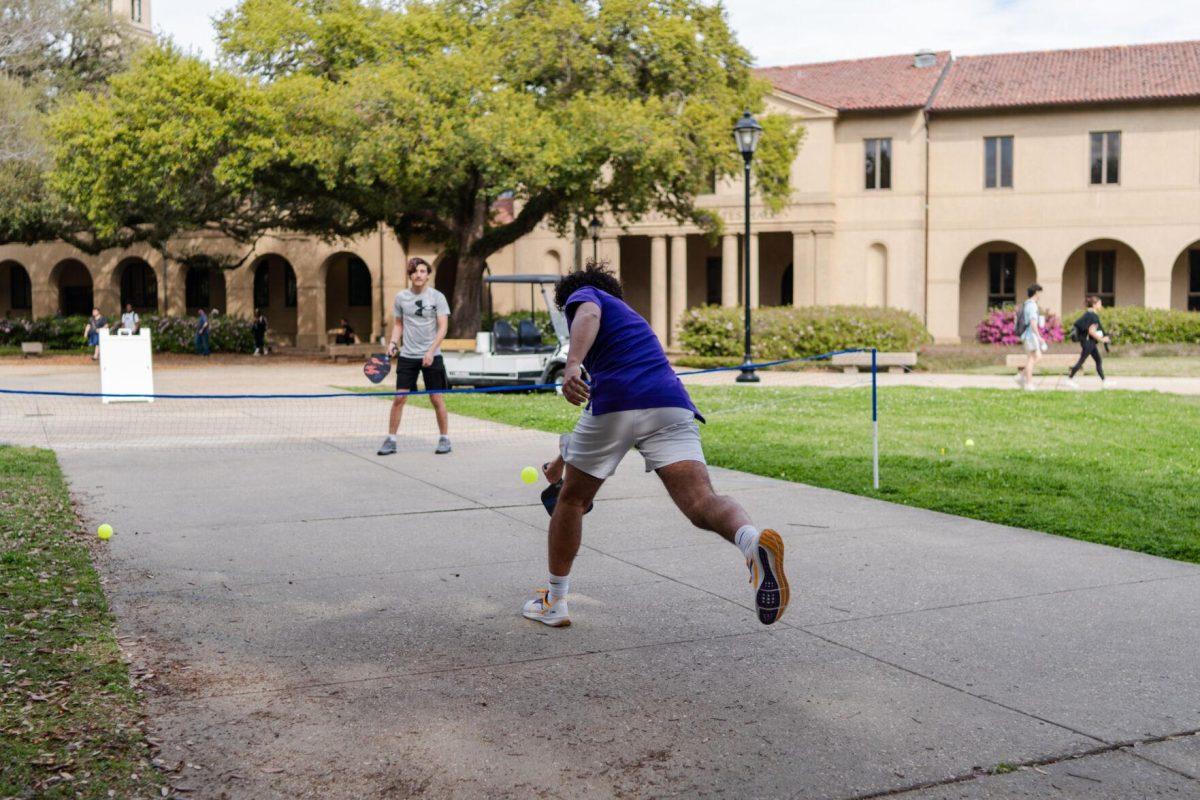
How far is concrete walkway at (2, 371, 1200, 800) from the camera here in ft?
12.5

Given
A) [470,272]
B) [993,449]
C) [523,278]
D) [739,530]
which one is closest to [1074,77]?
[470,272]

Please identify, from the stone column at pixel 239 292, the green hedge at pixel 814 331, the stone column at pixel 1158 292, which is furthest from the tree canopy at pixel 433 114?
the stone column at pixel 239 292

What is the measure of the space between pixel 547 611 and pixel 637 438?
37.2 inches

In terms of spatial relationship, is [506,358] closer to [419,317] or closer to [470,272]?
[419,317]

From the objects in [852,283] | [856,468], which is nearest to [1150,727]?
[856,468]

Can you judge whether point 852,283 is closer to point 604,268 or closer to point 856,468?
point 856,468

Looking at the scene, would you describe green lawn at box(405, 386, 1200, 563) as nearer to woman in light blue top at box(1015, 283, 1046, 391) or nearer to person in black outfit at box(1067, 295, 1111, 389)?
woman in light blue top at box(1015, 283, 1046, 391)

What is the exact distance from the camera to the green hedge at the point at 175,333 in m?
40.3

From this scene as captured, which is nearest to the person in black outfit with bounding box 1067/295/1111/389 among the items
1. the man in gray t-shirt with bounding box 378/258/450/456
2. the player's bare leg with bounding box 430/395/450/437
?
the player's bare leg with bounding box 430/395/450/437

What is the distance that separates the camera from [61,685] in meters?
4.57

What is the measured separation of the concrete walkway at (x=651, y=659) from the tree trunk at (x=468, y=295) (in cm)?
2258

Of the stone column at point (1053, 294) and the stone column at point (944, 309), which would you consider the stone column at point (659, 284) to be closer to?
the stone column at point (944, 309)

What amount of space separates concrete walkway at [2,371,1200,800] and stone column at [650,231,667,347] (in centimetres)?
3343

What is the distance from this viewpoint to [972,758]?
3.88 meters
